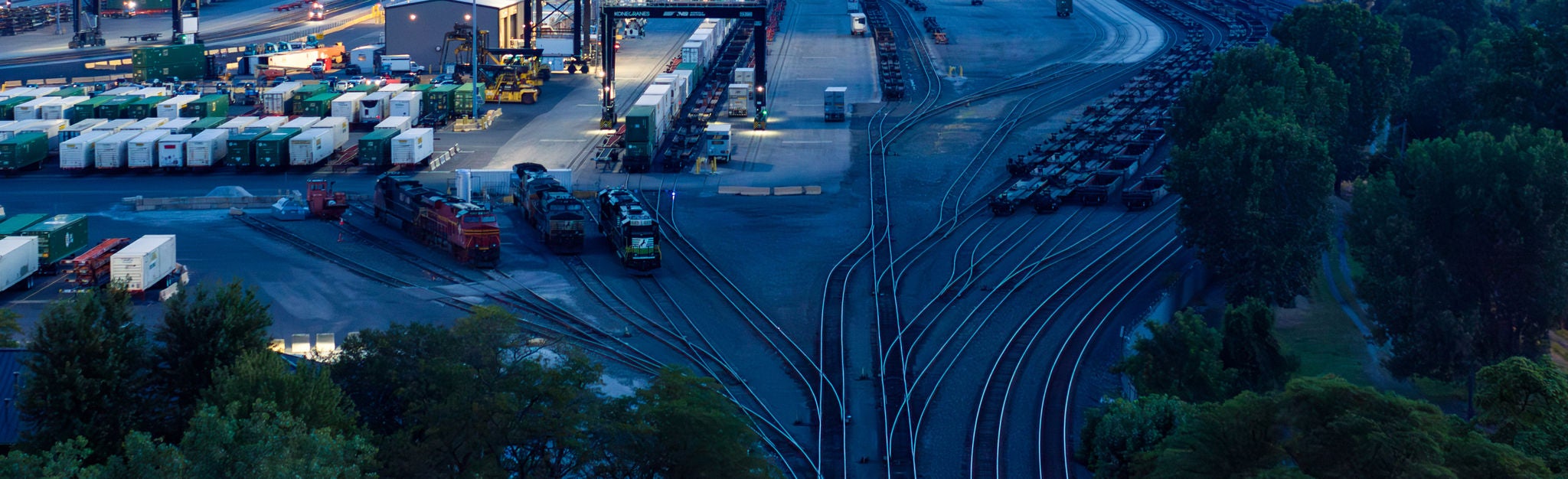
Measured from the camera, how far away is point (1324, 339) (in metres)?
50.0

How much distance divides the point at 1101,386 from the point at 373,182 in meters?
36.5

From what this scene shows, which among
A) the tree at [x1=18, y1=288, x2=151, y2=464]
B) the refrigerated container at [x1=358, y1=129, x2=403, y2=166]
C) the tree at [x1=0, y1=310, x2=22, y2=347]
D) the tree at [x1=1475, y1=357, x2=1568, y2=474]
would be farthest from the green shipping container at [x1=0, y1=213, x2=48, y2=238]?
the tree at [x1=1475, y1=357, x2=1568, y2=474]

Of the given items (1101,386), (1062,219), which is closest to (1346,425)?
(1101,386)

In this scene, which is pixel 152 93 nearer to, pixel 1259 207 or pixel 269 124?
pixel 269 124

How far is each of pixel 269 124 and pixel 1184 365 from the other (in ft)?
164

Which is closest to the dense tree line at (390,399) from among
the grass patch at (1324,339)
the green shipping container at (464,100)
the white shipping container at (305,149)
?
the grass patch at (1324,339)

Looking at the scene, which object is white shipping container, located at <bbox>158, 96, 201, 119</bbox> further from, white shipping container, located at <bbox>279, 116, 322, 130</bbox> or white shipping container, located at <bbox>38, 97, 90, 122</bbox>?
white shipping container, located at <bbox>279, 116, 322, 130</bbox>

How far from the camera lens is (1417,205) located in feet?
153

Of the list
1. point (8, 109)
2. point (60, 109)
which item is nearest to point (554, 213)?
point (60, 109)

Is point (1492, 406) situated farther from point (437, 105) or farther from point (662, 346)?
point (437, 105)

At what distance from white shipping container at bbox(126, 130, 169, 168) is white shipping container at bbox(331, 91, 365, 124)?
1130 centimetres

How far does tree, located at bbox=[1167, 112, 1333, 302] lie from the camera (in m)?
48.4

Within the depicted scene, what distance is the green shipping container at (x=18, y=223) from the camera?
4925cm

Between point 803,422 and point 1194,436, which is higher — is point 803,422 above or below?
below
